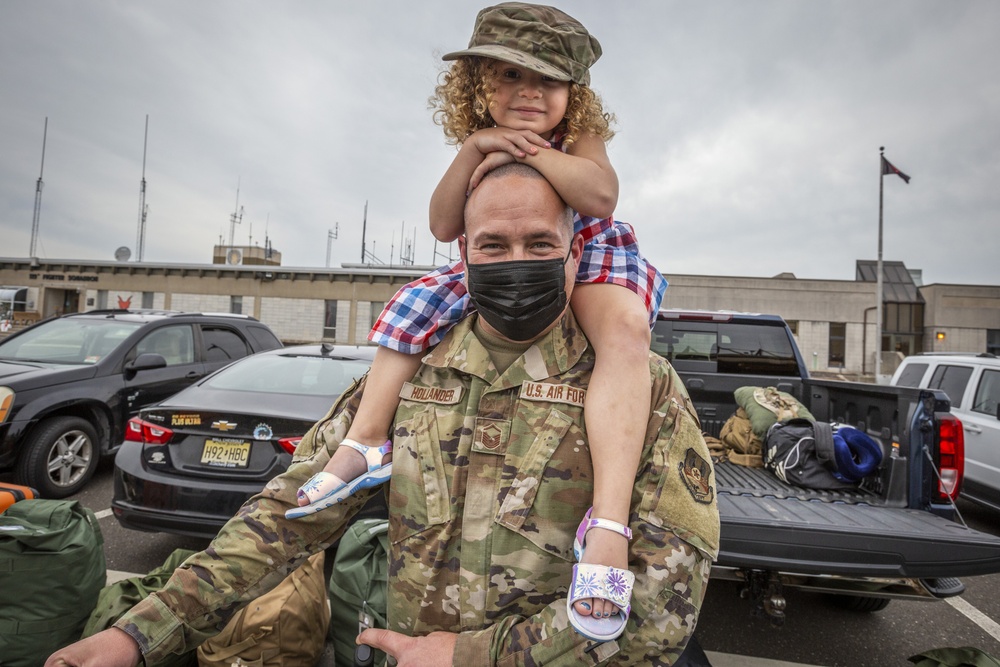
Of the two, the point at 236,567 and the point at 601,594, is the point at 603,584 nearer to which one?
the point at 601,594

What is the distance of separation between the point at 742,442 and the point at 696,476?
3.16 m

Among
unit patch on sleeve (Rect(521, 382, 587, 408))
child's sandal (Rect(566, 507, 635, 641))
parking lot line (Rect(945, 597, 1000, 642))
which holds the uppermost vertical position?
unit patch on sleeve (Rect(521, 382, 587, 408))

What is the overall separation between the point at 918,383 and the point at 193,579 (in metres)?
8.32

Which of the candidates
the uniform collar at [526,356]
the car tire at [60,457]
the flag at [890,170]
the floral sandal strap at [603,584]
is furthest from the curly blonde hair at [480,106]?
the flag at [890,170]

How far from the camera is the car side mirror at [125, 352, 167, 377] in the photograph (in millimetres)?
5789

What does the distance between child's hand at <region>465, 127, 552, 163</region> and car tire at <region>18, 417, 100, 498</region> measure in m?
5.81

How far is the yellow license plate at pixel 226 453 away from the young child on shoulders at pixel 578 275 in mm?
2554

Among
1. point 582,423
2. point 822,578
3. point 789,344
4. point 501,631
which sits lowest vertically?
point 822,578

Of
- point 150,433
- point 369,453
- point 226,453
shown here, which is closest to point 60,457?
point 150,433

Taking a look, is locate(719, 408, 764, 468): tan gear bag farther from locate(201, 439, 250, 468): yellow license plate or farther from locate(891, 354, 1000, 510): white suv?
locate(201, 439, 250, 468): yellow license plate

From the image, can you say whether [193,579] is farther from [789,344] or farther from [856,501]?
[789,344]

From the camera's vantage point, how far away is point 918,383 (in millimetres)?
7062

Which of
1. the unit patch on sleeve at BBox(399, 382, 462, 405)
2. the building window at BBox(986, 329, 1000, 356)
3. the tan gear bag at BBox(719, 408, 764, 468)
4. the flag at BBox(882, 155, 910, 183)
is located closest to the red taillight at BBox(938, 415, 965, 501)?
the tan gear bag at BBox(719, 408, 764, 468)

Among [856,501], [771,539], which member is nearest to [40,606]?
[771,539]
